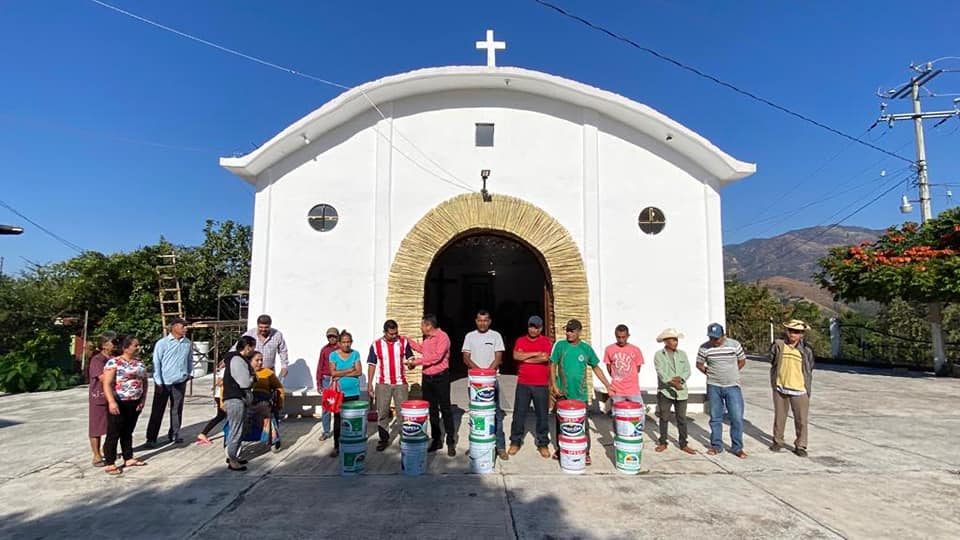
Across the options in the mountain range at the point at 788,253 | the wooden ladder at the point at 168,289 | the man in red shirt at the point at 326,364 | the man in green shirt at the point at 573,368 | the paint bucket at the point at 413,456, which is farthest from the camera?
the mountain range at the point at 788,253

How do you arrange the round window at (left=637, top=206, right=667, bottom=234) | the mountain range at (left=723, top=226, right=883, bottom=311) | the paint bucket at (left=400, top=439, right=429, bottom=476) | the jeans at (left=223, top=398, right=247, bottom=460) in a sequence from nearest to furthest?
the paint bucket at (left=400, top=439, right=429, bottom=476)
the jeans at (left=223, top=398, right=247, bottom=460)
the round window at (left=637, top=206, right=667, bottom=234)
the mountain range at (left=723, top=226, right=883, bottom=311)

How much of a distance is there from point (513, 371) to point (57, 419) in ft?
29.7

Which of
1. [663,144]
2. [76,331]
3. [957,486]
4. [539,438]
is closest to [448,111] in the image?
[663,144]

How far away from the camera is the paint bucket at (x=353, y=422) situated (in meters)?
5.18

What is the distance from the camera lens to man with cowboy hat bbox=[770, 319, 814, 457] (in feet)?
19.4

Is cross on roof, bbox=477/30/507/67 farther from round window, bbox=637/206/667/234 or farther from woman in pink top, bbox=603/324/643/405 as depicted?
woman in pink top, bbox=603/324/643/405

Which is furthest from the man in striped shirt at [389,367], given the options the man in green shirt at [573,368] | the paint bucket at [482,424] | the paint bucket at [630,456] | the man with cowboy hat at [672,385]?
the man with cowboy hat at [672,385]

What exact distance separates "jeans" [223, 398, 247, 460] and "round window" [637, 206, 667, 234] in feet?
20.8

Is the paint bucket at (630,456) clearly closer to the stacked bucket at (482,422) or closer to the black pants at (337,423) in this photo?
the stacked bucket at (482,422)

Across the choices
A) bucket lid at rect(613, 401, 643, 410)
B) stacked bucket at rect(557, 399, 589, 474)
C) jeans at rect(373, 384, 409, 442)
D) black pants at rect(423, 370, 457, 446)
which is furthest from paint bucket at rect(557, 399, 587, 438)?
jeans at rect(373, 384, 409, 442)

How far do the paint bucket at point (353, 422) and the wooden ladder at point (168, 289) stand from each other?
1211cm

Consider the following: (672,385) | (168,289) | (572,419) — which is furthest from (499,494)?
(168,289)

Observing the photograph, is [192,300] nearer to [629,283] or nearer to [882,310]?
[629,283]

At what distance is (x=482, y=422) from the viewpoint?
5289 millimetres
